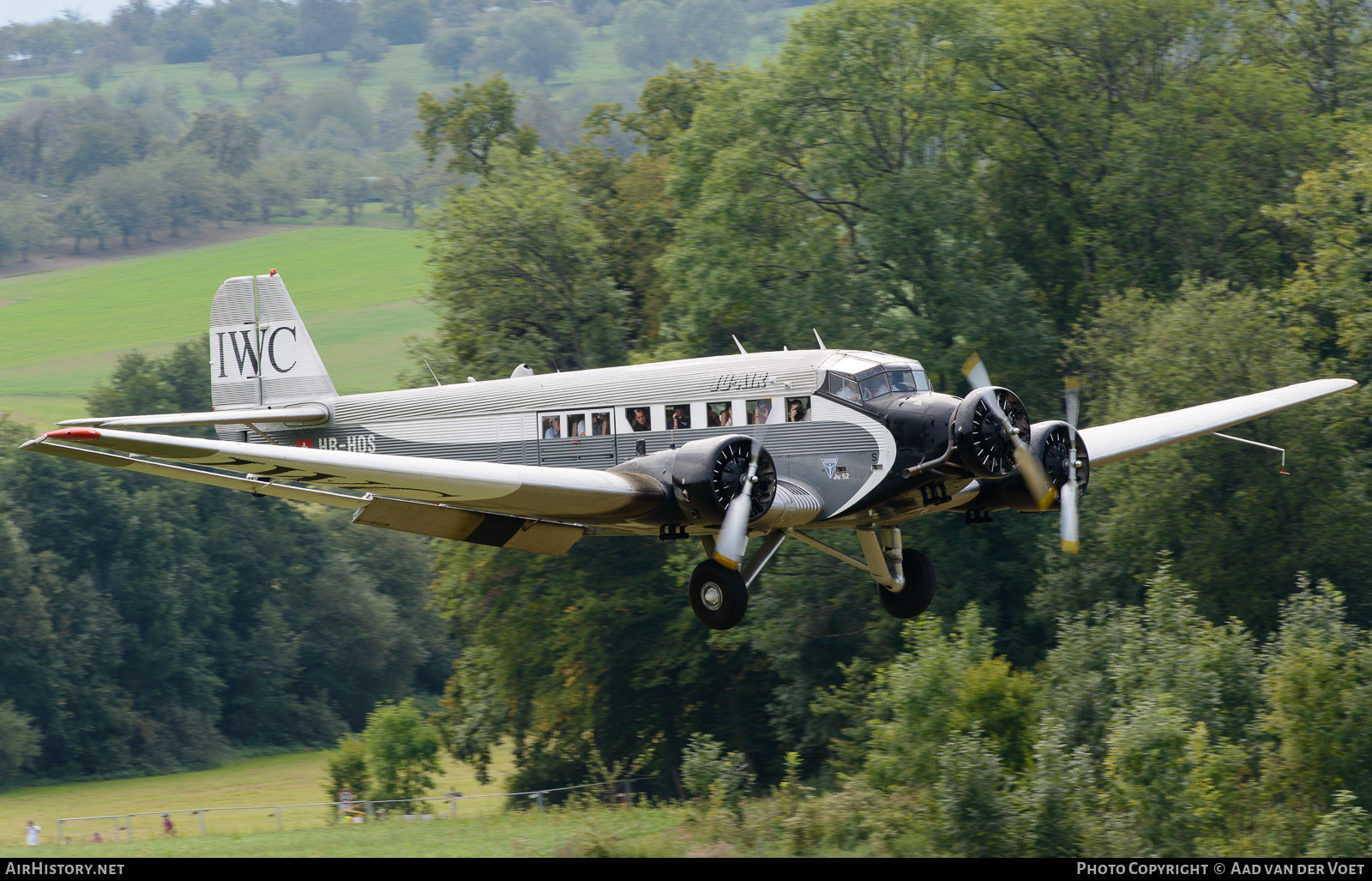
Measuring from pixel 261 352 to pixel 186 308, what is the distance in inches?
3588

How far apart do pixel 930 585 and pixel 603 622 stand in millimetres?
21733

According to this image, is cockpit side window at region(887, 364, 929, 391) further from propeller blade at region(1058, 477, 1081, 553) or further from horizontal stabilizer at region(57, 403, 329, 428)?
horizontal stabilizer at region(57, 403, 329, 428)

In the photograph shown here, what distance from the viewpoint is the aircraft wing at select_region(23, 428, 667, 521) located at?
17078 mm

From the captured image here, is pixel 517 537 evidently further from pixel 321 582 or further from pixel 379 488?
pixel 321 582

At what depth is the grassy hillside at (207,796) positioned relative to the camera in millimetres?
55594

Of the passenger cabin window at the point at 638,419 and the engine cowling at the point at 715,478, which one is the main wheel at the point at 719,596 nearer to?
the engine cowling at the point at 715,478

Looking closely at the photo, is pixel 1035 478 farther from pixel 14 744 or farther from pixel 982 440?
pixel 14 744

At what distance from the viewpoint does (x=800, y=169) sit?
4303cm

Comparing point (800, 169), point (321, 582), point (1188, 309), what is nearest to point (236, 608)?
point (321, 582)

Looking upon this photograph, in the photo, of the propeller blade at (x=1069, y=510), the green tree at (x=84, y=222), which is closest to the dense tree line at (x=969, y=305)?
the propeller blade at (x=1069, y=510)

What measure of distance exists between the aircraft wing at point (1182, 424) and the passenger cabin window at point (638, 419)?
7501 millimetres

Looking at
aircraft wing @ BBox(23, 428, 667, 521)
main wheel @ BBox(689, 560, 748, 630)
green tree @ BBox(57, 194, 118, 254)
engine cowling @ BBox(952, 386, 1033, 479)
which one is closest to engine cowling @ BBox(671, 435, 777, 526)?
aircraft wing @ BBox(23, 428, 667, 521)

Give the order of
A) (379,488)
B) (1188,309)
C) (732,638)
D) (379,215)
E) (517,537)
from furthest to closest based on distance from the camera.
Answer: (379,215), (732,638), (1188,309), (517,537), (379,488)

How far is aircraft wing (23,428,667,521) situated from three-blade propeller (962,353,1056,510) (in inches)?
186
